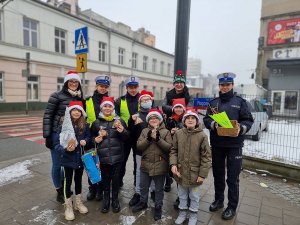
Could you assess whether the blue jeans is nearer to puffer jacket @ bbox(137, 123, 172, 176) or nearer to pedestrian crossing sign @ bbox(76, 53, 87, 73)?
puffer jacket @ bbox(137, 123, 172, 176)

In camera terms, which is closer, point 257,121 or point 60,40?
point 257,121

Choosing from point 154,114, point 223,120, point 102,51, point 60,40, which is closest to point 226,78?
point 223,120

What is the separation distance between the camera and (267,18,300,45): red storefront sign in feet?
72.8

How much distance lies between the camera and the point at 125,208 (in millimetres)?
3545

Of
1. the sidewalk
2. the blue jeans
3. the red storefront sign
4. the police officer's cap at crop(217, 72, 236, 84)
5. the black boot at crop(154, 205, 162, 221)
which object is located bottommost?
the sidewalk

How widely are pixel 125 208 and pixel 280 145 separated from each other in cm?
439

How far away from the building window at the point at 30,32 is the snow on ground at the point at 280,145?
16513 mm

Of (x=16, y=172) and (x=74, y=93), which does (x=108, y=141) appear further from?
(x=16, y=172)

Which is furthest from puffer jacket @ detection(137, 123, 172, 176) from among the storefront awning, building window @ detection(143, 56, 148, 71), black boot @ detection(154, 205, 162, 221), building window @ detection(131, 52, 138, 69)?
building window @ detection(143, 56, 148, 71)

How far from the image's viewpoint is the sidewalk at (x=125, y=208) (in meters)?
3.21

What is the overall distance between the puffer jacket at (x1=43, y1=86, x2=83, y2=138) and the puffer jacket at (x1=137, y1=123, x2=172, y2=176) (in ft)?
4.03

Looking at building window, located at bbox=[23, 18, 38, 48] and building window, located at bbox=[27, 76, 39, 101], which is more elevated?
building window, located at bbox=[23, 18, 38, 48]

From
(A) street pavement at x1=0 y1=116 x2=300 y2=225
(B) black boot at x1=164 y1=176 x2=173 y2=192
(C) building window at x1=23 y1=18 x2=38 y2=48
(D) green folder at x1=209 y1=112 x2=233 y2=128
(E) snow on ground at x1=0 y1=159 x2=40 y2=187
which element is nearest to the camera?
(D) green folder at x1=209 y1=112 x2=233 y2=128

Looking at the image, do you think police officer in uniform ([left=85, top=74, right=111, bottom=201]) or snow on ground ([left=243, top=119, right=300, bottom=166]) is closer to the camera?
police officer in uniform ([left=85, top=74, right=111, bottom=201])
